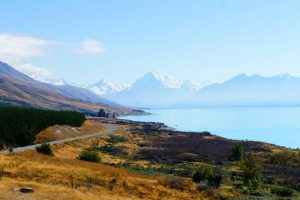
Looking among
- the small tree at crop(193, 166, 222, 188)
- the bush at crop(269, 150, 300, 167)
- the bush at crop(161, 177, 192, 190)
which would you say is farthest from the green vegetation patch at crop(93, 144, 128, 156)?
the bush at crop(161, 177, 192, 190)

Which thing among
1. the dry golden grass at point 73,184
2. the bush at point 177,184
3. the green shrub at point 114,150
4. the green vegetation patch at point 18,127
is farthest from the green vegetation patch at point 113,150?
the bush at point 177,184

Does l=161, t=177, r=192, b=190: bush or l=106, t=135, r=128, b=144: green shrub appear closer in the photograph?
l=161, t=177, r=192, b=190: bush

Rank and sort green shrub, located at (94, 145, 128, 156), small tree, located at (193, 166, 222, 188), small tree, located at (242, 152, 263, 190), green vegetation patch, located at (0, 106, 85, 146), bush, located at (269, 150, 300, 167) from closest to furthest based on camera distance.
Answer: small tree, located at (193, 166, 222, 188), small tree, located at (242, 152, 263, 190), green vegetation patch, located at (0, 106, 85, 146), bush, located at (269, 150, 300, 167), green shrub, located at (94, 145, 128, 156)

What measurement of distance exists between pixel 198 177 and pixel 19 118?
37.7 metres

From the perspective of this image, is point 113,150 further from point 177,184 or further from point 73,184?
point 73,184

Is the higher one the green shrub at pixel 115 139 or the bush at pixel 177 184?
the bush at pixel 177 184

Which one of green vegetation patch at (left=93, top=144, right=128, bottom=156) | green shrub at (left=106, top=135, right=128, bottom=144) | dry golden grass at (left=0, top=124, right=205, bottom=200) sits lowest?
green vegetation patch at (left=93, top=144, right=128, bottom=156)

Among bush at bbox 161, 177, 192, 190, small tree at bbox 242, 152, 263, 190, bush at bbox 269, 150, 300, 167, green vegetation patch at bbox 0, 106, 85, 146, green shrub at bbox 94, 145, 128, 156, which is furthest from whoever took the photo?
green shrub at bbox 94, 145, 128, 156

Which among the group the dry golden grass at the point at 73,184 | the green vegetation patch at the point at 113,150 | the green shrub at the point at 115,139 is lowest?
the green vegetation patch at the point at 113,150

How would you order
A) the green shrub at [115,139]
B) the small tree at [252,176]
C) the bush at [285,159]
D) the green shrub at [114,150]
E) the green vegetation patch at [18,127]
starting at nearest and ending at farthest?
the small tree at [252,176] → the green vegetation patch at [18,127] → the bush at [285,159] → the green shrub at [114,150] → the green shrub at [115,139]

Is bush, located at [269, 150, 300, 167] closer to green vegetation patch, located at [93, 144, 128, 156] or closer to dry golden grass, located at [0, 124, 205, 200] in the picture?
green vegetation patch, located at [93, 144, 128, 156]

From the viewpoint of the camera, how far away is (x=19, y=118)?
61719mm

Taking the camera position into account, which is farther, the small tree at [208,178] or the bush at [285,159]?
the bush at [285,159]

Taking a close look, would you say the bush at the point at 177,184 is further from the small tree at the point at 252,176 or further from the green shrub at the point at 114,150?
the green shrub at the point at 114,150
